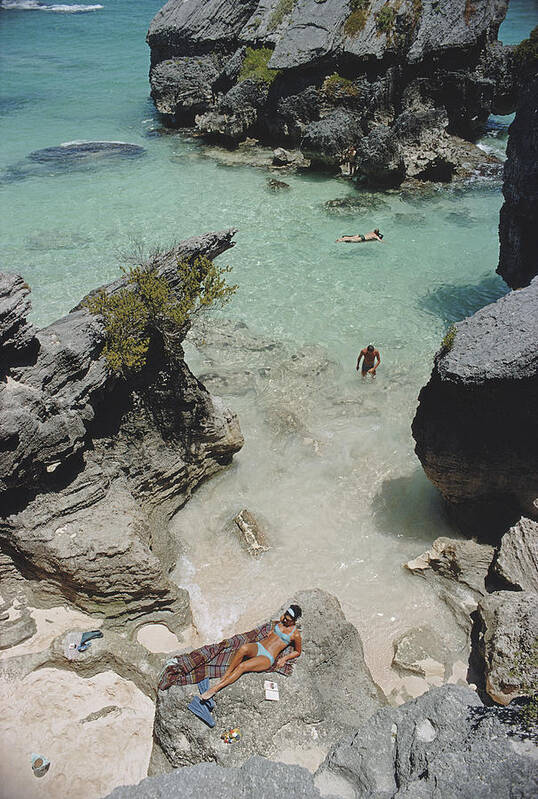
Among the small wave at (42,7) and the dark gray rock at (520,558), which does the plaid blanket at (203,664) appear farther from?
the small wave at (42,7)

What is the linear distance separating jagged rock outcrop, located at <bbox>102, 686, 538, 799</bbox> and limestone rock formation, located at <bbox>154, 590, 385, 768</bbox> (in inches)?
34.9

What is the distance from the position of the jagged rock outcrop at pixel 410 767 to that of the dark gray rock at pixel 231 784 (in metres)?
0.01

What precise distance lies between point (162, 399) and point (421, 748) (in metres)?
7.00

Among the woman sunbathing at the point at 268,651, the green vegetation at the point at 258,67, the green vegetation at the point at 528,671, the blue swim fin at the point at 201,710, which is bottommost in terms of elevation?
the blue swim fin at the point at 201,710

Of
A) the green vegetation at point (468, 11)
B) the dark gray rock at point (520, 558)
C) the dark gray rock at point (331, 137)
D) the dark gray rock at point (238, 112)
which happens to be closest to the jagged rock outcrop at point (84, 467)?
the dark gray rock at point (520, 558)

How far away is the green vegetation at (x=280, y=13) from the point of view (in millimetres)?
29859

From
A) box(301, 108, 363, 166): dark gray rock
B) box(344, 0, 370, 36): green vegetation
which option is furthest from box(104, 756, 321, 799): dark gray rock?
box(344, 0, 370, 36): green vegetation

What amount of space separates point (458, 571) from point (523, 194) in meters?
9.65

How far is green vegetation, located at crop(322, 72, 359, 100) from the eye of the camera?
89.5ft

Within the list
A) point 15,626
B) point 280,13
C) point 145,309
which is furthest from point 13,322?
point 280,13

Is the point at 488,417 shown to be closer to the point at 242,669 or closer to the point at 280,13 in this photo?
the point at 242,669

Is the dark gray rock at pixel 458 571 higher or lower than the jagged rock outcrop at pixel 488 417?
lower

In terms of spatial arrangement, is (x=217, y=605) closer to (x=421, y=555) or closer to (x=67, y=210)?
(x=421, y=555)

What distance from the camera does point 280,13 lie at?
30.0m
